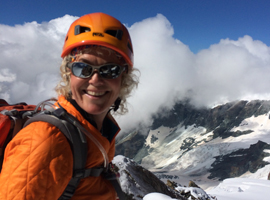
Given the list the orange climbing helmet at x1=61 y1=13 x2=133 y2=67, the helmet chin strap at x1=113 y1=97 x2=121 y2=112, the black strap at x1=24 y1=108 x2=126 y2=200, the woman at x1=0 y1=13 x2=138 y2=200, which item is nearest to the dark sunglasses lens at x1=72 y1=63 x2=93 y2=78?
the woman at x1=0 y1=13 x2=138 y2=200

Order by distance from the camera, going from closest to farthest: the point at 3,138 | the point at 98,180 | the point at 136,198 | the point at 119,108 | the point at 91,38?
the point at 3,138 → the point at 91,38 → the point at 98,180 → the point at 119,108 → the point at 136,198

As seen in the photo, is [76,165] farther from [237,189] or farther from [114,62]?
[237,189]

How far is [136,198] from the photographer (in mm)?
9016

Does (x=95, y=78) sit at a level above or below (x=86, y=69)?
below

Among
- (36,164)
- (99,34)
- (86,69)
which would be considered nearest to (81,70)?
(86,69)

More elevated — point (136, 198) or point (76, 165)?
point (136, 198)

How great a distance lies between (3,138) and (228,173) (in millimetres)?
158795

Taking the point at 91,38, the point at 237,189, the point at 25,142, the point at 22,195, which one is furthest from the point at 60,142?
the point at 237,189

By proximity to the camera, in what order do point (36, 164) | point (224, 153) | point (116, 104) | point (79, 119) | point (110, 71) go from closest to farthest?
point (36, 164)
point (79, 119)
point (110, 71)
point (116, 104)
point (224, 153)

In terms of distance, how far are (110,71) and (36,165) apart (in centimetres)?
129

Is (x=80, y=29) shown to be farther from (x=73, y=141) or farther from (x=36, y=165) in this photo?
(x=36, y=165)

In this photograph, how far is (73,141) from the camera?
1.98m

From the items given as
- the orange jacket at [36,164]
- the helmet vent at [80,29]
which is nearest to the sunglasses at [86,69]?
the helmet vent at [80,29]

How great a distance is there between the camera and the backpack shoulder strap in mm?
1952
